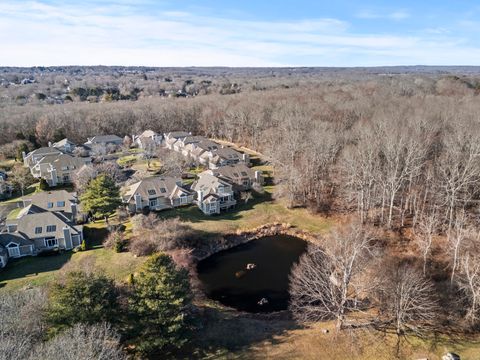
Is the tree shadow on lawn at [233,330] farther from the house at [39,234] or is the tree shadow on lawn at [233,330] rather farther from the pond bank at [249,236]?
the house at [39,234]

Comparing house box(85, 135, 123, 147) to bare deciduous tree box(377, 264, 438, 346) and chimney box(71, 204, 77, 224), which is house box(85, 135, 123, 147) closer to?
chimney box(71, 204, 77, 224)

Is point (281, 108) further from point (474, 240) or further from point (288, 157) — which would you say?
point (474, 240)

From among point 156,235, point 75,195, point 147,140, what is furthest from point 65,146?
point 156,235

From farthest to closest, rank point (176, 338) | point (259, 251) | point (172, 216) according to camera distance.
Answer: point (172, 216) < point (259, 251) < point (176, 338)

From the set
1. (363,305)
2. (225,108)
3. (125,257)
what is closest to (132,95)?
(225,108)

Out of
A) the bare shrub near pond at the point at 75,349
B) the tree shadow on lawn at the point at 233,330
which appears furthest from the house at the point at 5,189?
the bare shrub near pond at the point at 75,349

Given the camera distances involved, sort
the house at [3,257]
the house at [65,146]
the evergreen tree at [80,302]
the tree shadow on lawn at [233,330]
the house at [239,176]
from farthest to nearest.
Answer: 1. the house at [65,146]
2. the house at [239,176]
3. the house at [3,257]
4. the tree shadow on lawn at [233,330]
5. the evergreen tree at [80,302]
